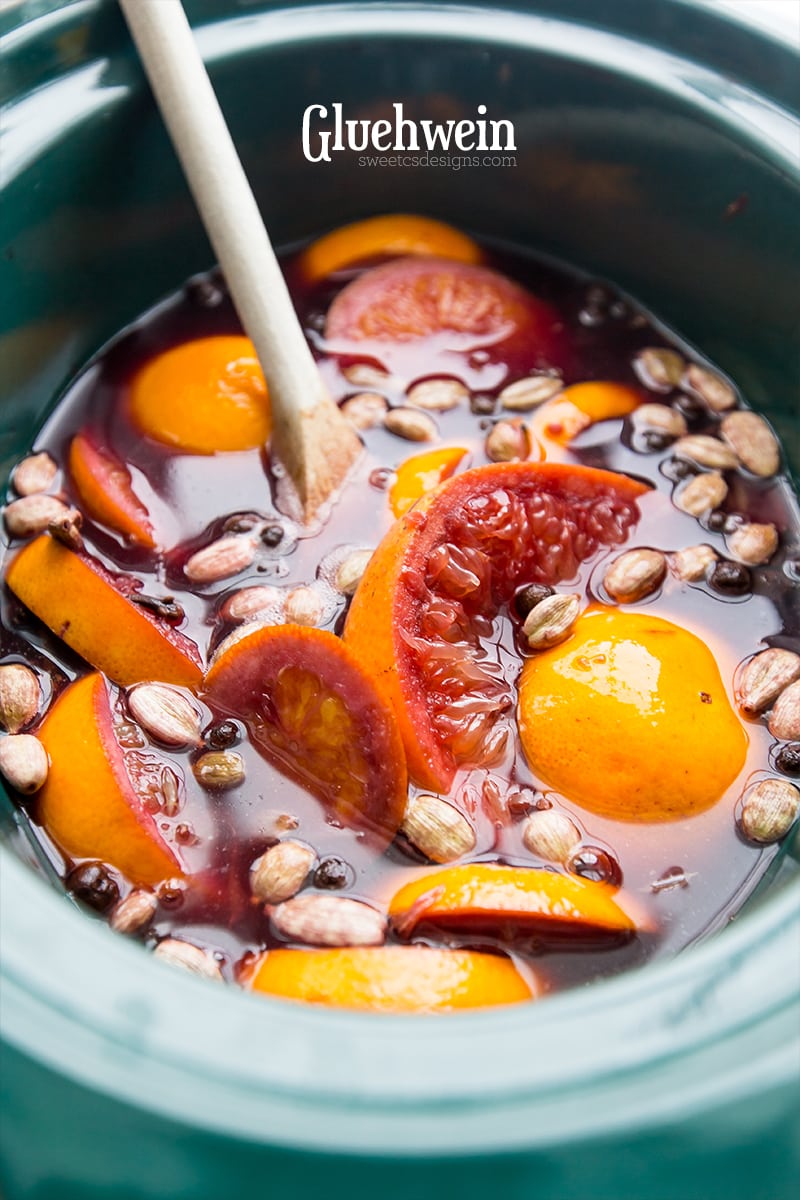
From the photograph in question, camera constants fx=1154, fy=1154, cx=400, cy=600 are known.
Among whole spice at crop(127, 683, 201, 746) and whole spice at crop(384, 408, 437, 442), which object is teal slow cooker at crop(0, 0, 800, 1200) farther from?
whole spice at crop(384, 408, 437, 442)

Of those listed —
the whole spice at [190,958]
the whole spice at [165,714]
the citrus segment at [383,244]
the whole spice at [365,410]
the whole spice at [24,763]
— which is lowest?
the whole spice at [190,958]

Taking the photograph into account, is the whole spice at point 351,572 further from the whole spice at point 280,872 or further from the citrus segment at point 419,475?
the whole spice at point 280,872

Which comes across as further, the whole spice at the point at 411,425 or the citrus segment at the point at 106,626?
the whole spice at the point at 411,425

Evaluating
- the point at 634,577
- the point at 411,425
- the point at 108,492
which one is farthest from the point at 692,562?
the point at 108,492

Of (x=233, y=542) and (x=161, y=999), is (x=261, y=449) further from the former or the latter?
(x=161, y=999)

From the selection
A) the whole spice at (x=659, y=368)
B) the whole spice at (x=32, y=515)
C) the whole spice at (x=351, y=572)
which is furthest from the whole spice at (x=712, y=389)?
the whole spice at (x=32, y=515)

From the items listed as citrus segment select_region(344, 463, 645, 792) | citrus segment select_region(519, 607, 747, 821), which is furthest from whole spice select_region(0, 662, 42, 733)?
citrus segment select_region(519, 607, 747, 821)

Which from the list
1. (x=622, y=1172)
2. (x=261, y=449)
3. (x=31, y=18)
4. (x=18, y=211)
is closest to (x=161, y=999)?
(x=622, y=1172)
